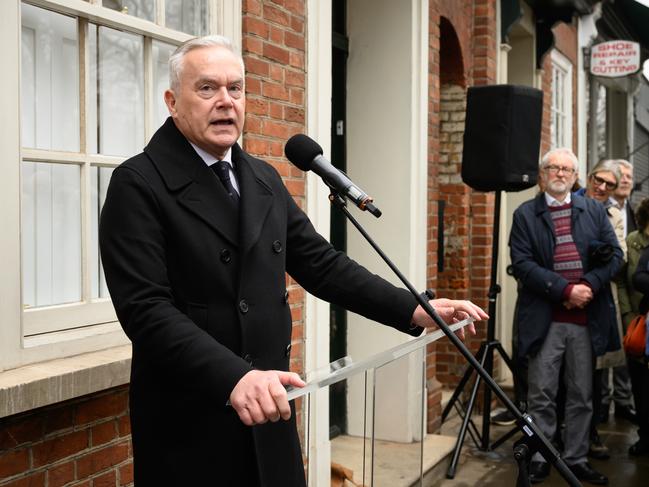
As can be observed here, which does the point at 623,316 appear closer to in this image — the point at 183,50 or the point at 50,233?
the point at 50,233

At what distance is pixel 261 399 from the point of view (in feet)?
5.86

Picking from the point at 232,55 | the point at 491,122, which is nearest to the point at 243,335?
the point at 232,55

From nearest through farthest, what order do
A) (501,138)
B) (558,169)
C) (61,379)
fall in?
(61,379) < (558,169) < (501,138)

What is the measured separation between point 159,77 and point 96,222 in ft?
2.16

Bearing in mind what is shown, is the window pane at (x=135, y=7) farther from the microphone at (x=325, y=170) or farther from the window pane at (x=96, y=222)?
the microphone at (x=325, y=170)

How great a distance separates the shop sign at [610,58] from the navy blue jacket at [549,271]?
657 cm

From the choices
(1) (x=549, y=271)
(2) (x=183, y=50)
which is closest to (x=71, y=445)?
(2) (x=183, y=50)

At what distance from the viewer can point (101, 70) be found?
10.2ft

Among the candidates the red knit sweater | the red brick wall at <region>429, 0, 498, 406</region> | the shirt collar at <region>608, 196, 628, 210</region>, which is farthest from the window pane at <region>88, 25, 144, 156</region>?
the shirt collar at <region>608, 196, 628, 210</region>

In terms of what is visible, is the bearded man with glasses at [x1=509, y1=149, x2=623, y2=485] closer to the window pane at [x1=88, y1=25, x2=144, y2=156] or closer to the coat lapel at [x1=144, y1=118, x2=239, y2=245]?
the window pane at [x1=88, y1=25, x2=144, y2=156]

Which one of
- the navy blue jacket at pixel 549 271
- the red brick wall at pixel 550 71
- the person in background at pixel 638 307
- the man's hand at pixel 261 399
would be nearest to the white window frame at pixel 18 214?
the man's hand at pixel 261 399

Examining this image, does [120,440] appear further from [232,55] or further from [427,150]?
[427,150]

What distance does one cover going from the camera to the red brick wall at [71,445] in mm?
2609

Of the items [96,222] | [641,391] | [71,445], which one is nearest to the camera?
[71,445]
